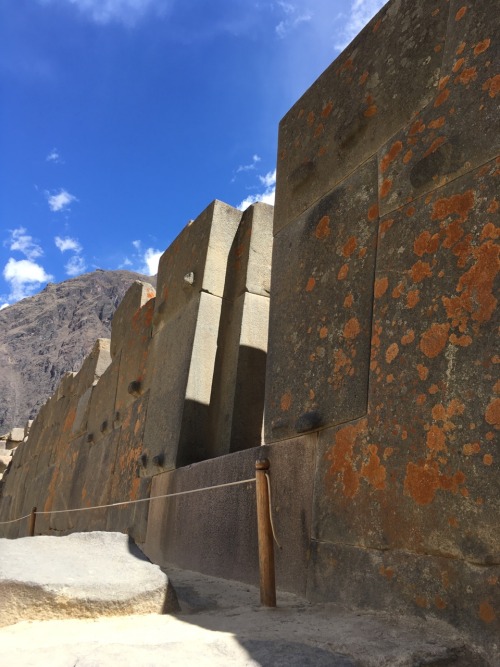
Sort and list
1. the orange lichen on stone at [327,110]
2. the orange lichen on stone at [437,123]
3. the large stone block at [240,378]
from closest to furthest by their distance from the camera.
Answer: the orange lichen on stone at [437,123], the orange lichen on stone at [327,110], the large stone block at [240,378]

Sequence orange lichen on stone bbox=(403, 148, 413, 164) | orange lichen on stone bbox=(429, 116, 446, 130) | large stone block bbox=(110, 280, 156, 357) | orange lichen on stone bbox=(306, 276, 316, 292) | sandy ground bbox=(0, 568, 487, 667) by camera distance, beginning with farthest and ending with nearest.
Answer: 1. large stone block bbox=(110, 280, 156, 357)
2. orange lichen on stone bbox=(306, 276, 316, 292)
3. orange lichen on stone bbox=(403, 148, 413, 164)
4. orange lichen on stone bbox=(429, 116, 446, 130)
5. sandy ground bbox=(0, 568, 487, 667)

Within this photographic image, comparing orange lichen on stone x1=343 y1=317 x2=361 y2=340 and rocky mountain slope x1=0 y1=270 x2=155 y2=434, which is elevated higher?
rocky mountain slope x1=0 y1=270 x2=155 y2=434

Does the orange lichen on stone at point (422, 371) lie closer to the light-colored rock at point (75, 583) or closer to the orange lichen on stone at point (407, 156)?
the orange lichen on stone at point (407, 156)

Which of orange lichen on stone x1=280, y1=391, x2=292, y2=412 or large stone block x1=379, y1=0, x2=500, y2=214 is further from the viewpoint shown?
orange lichen on stone x1=280, y1=391, x2=292, y2=412

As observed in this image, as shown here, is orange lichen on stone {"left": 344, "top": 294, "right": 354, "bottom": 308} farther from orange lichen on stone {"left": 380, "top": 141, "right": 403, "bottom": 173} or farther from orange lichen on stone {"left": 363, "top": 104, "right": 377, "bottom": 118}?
orange lichen on stone {"left": 363, "top": 104, "right": 377, "bottom": 118}

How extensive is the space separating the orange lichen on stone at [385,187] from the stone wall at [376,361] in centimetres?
2

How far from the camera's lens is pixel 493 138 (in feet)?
5.82

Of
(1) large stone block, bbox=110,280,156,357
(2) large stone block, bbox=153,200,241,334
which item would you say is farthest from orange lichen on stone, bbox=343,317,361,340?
(1) large stone block, bbox=110,280,156,357

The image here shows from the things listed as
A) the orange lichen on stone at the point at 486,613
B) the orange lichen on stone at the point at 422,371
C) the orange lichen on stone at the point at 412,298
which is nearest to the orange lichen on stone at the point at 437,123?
the orange lichen on stone at the point at 412,298

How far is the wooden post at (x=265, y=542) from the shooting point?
2061mm

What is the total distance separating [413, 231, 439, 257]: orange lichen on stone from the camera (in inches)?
75.0

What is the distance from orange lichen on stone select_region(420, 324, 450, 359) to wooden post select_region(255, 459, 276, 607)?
754 mm

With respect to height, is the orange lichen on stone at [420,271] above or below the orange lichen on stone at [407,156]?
below

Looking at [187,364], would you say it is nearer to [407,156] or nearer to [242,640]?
[407,156]
